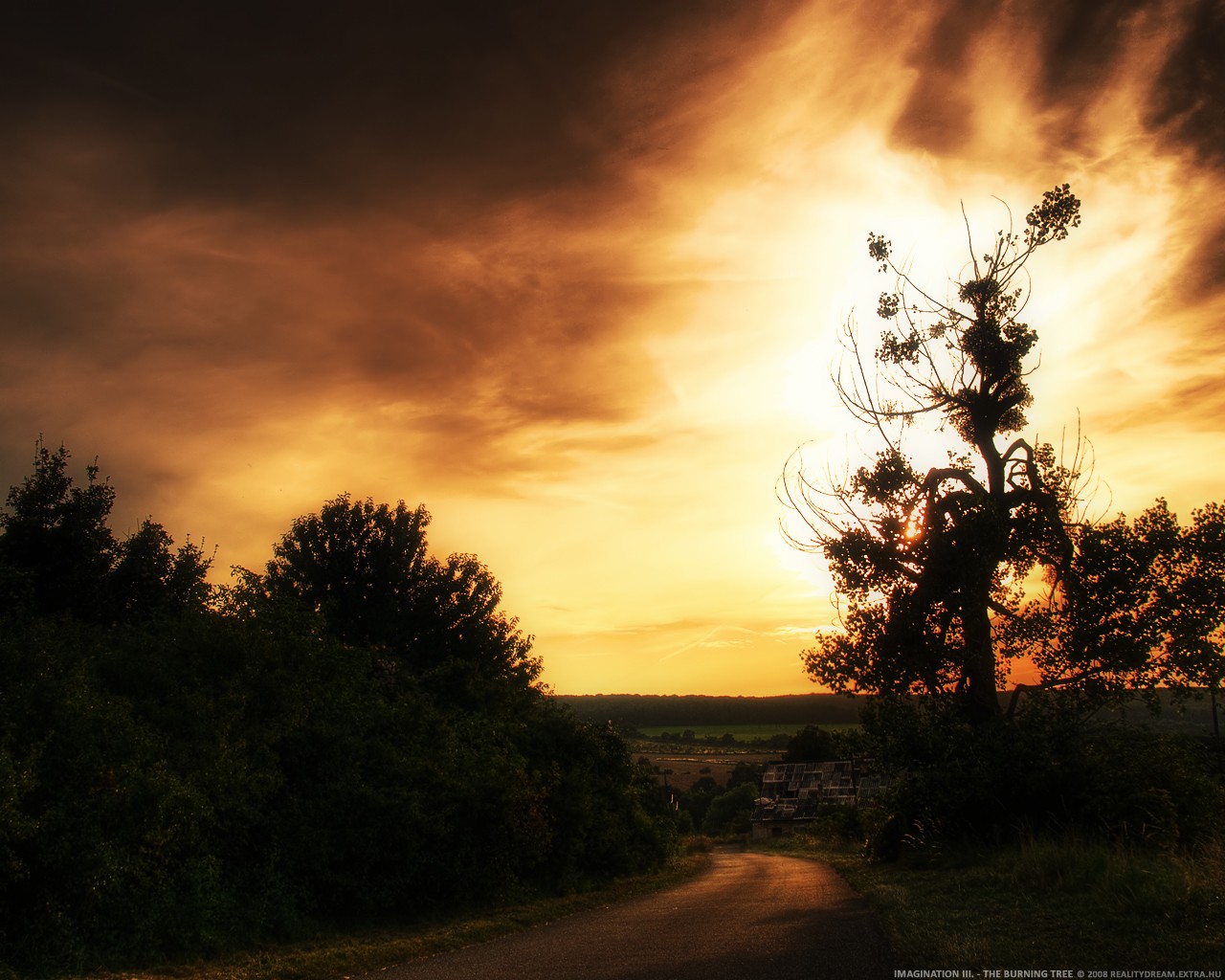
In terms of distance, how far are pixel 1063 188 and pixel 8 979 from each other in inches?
965

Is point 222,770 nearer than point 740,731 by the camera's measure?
Yes

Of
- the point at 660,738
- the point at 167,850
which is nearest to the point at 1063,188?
the point at 167,850

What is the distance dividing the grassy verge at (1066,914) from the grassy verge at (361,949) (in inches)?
230

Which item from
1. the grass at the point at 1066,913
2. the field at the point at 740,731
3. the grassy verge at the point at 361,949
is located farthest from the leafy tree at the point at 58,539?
the field at the point at 740,731

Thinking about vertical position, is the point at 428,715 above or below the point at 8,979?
above

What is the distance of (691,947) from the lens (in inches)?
434

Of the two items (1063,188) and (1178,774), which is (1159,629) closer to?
(1178,774)

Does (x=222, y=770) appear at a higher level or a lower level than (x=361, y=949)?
higher

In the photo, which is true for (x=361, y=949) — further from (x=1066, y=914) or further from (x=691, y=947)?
(x=1066, y=914)

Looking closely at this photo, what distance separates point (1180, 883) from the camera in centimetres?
1009

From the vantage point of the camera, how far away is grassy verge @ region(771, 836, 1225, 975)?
8109mm

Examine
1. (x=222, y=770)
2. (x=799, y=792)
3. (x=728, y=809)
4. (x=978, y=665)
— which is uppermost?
(x=978, y=665)

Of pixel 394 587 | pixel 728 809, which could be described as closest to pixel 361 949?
pixel 394 587

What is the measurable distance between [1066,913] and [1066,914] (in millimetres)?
62
